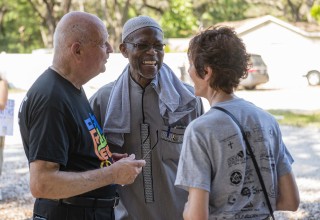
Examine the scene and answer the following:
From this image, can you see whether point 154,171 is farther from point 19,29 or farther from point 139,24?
point 19,29

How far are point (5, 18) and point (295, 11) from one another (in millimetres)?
22639

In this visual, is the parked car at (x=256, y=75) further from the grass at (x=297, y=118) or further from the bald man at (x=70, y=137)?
the bald man at (x=70, y=137)

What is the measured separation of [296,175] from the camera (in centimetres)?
980

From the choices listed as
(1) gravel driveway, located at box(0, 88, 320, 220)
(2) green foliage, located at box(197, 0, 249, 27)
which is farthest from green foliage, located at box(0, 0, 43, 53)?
(1) gravel driveway, located at box(0, 88, 320, 220)

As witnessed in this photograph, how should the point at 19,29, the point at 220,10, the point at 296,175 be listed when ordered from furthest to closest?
the point at 19,29 → the point at 220,10 → the point at 296,175

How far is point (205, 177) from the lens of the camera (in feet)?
7.45

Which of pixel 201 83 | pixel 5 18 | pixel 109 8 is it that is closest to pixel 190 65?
pixel 201 83

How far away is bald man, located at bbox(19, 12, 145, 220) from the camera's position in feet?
7.91

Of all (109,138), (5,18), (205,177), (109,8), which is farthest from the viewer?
A: (5,18)

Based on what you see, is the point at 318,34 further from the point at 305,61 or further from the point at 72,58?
the point at 72,58

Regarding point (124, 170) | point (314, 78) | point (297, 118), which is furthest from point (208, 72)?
point (314, 78)

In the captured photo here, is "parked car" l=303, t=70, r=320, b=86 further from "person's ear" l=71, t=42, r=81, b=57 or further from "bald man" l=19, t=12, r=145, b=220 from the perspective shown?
"person's ear" l=71, t=42, r=81, b=57

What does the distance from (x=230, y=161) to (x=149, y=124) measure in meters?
1.04

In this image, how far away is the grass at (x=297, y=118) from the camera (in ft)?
52.2
